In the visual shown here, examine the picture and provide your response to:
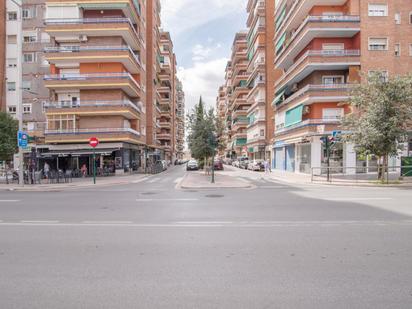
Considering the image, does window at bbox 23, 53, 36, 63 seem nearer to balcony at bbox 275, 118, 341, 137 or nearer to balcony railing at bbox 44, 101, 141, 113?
balcony railing at bbox 44, 101, 141, 113

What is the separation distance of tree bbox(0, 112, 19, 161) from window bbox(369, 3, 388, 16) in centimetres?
3546

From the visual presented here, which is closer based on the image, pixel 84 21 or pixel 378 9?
pixel 378 9

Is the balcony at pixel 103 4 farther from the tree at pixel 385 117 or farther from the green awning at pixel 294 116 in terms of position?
the tree at pixel 385 117

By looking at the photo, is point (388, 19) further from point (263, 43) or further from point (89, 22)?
point (89, 22)

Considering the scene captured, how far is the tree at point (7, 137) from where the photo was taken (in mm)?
24438

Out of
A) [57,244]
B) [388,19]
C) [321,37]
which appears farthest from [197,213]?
[388,19]

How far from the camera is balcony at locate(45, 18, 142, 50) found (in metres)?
32.7

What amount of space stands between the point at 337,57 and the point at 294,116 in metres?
7.74

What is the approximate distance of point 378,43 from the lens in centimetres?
2936

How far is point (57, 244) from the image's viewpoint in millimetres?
6262

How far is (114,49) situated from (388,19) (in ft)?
93.1

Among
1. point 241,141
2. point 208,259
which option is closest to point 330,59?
point 208,259

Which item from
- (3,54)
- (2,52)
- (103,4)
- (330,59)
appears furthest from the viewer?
(3,54)

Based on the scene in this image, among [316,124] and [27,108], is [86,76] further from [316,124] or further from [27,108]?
[316,124]
